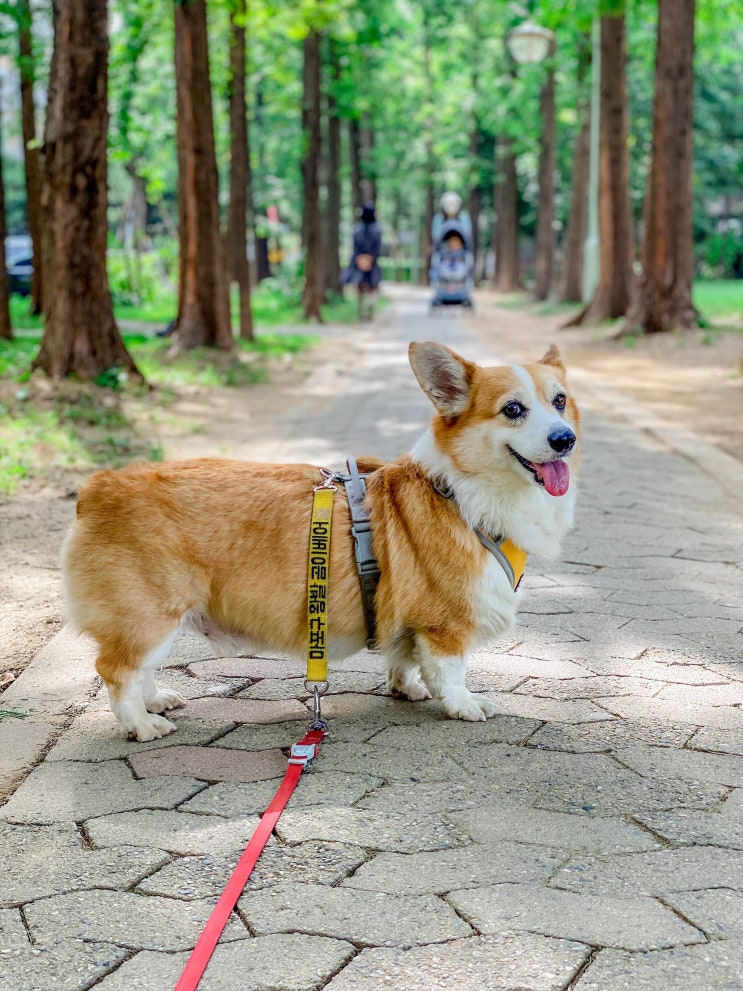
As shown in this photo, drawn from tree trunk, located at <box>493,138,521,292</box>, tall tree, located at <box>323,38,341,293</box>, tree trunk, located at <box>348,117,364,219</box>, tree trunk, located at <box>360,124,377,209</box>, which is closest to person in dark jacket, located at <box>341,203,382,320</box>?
tall tree, located at <box>323,38,341,293</box>

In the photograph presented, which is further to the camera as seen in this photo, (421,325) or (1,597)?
(421,325)

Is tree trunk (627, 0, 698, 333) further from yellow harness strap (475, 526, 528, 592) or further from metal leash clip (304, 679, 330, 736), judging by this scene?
metal leash clip (304, 679, 330, 736)

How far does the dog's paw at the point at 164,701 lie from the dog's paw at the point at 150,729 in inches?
6.5

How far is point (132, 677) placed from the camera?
3.46 metres

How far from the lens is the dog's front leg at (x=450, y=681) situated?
11.9 feet

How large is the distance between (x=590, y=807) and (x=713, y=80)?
155 ft

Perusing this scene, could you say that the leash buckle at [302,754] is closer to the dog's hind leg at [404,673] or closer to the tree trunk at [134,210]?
the dog's hind leg at [404,673]

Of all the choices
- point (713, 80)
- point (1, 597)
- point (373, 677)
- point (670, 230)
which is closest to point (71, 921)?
point (373, 677)

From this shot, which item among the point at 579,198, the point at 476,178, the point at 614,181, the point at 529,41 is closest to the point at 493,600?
the point at 614,181

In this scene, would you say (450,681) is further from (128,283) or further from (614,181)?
(128,283)

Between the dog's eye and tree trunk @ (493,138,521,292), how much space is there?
36159 millimetres

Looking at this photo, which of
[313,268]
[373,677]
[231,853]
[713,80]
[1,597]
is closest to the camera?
[231,853]

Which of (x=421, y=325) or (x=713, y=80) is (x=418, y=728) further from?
(x=713, y=80)

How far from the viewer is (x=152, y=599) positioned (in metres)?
3.45
